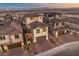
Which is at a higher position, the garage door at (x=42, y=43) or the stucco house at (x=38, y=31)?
the stucco house at (x=38, y=31)

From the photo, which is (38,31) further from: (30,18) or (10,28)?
(10,28)

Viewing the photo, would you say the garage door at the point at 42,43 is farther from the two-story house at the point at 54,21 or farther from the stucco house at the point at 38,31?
the two-story house at the point at 54,21

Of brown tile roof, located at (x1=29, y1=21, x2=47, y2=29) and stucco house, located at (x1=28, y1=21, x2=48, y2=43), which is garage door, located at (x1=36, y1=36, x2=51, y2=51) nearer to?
stucco house, located at (x1=28, y1=21, x2=48, y2=43)

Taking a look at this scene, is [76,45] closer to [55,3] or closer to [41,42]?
[41,42]

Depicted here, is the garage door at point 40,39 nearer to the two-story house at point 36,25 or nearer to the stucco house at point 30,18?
the two-story house at point 36,25

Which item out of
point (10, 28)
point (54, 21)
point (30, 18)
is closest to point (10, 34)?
point (10, 28)

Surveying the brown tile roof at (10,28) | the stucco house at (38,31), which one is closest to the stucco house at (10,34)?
the brown tile roof at (10,28)

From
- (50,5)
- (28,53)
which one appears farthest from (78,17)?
(28,53)

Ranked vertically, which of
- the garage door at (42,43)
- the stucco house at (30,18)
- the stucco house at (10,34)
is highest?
the stucco house at (30,18)
